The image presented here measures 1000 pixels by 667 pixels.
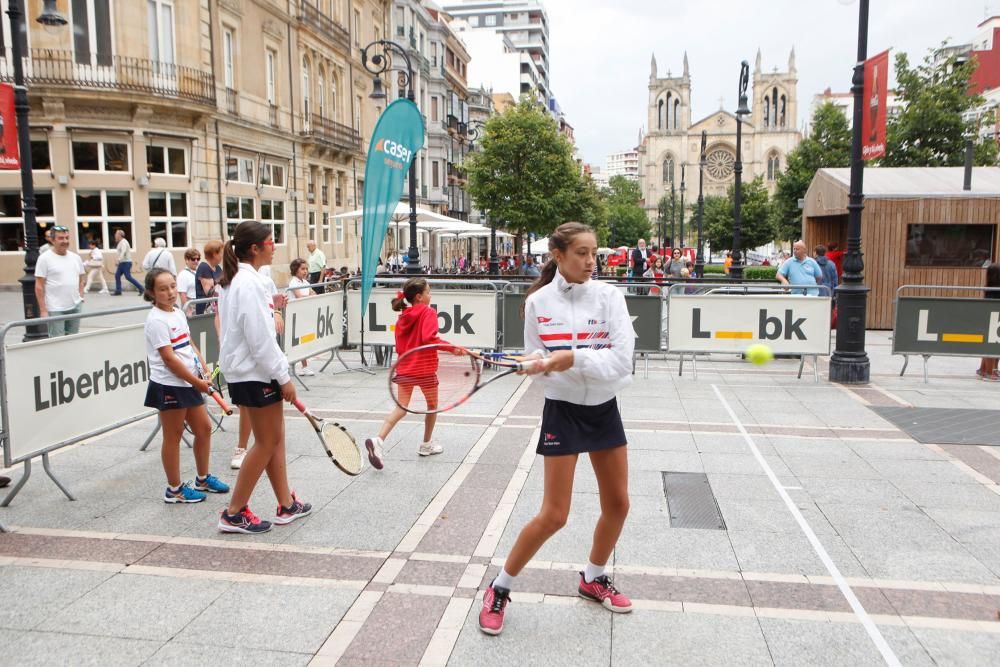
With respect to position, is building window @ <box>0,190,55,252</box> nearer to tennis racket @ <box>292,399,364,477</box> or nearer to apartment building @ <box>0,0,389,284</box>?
apartment building @ <box>0,0,389,284</box>

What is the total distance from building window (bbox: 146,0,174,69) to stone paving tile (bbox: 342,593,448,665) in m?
26.4

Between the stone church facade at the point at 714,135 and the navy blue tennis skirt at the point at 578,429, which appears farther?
the stone church facade at the point at 714,135

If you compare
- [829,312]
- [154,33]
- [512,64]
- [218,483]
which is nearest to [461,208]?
[512,64]

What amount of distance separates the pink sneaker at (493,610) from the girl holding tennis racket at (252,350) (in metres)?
1.79

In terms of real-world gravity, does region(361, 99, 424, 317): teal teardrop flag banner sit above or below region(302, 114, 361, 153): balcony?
below

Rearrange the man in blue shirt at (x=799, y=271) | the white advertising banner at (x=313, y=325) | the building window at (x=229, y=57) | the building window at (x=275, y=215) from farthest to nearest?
the building window at (x=275, y=215)
the building window at (x=229, y=57)
the man in blue shirt at (x=799, y=271)
the white advertising banner at (x=313, y=325)

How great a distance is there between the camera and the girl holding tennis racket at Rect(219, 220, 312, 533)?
4781 mm

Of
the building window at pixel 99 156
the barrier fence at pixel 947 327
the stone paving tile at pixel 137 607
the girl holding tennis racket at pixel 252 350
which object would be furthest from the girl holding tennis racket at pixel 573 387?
the building window at pixel 99 156

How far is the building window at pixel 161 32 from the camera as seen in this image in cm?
2606

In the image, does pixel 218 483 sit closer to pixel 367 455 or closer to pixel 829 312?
pixel 367 455

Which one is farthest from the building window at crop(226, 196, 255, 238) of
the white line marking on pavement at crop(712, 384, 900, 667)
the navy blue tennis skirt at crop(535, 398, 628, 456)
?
the navy blue tennis skirt at crop(535, 398, 628, 456)

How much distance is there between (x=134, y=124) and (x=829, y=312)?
2277 cm

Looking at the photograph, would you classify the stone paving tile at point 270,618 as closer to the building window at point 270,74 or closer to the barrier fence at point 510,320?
the barrier fence at point 510,320

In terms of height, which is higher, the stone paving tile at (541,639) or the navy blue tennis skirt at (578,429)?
the navy blue tennis skirt at (578,429)
